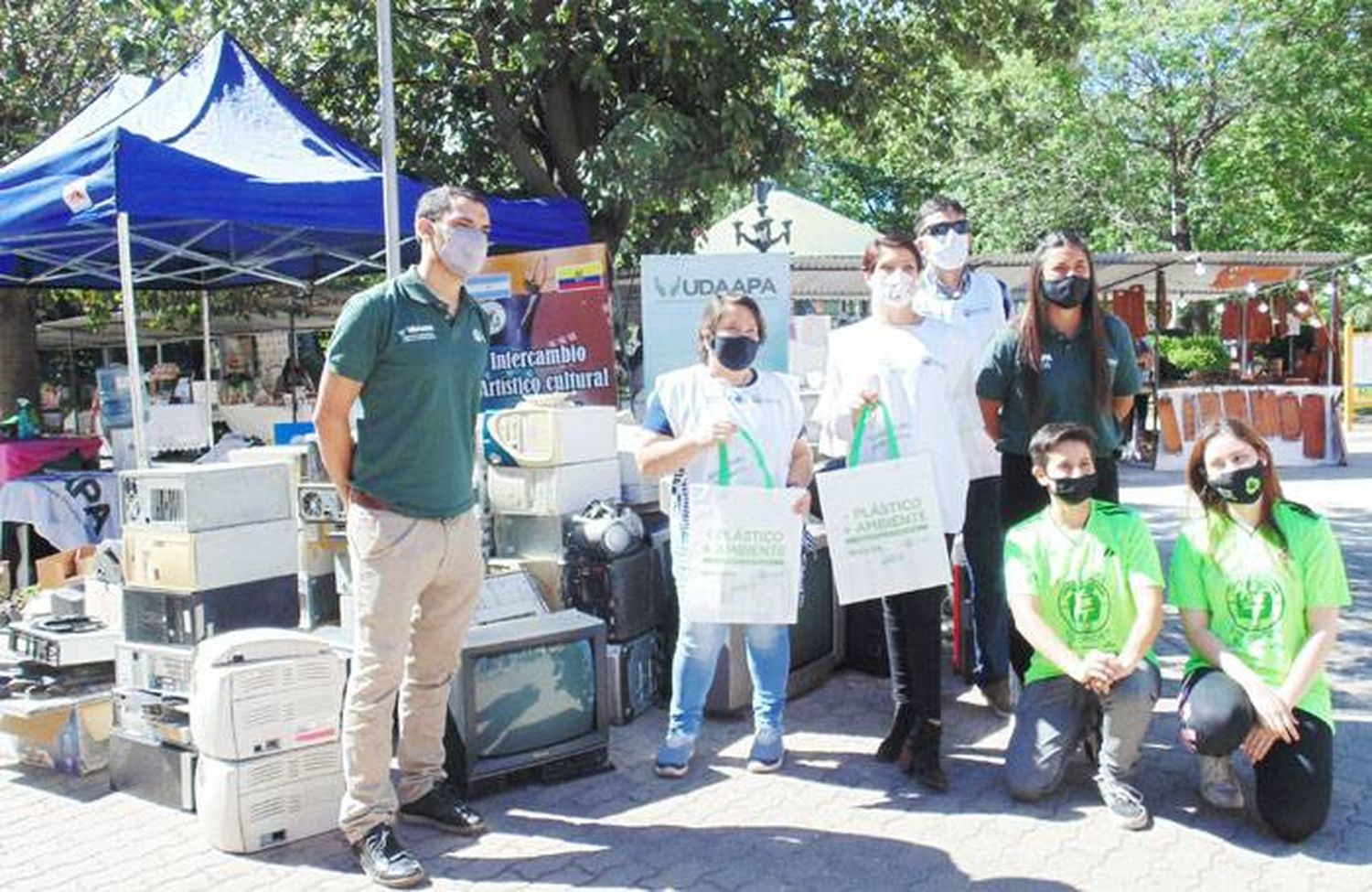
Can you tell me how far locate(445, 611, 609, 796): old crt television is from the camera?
385 centimetres

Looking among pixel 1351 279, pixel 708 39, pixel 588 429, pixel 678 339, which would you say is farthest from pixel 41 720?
pixel 1351 279

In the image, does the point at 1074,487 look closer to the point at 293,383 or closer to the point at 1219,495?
the point at 1219,495

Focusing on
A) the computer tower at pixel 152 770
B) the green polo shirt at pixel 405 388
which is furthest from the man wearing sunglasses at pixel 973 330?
the computer tower at pixel 152 770

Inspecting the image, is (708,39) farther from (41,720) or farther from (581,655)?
(41,720)

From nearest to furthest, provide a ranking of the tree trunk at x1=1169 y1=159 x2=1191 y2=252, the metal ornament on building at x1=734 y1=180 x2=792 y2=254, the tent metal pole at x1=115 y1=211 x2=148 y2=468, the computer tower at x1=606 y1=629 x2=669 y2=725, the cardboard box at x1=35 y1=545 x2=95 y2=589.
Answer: the computer tower at x1=606 y1=629 x2=669 y2=725 < the tent metal pole at x1=115 y1=211 x2=148 y2=468 < the cardboard box at x1=35 y1=545 x2=95 y2=589 < the metal ornament on building at x1=734 y1=180 x2=792 y2=254 < the tree trunk at x1=1169 y1=159 x2=1191 y2=252

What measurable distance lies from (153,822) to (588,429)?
2163 millimetres

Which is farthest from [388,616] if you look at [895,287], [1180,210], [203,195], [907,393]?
[1180,210]

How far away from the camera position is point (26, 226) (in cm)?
522

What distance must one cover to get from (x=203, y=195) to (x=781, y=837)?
3.70 m

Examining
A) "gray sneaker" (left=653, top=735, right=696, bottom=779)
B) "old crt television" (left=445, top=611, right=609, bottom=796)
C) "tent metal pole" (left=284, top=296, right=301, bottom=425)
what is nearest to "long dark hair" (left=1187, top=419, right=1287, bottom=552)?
"gray sneaker" (left=653, top=735, right=696, bottom=779)

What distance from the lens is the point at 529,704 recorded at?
3986 mm

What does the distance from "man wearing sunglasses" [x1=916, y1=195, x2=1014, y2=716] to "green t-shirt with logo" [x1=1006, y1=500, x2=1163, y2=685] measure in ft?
1.67

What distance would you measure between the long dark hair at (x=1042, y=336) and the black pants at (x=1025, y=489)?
21cm

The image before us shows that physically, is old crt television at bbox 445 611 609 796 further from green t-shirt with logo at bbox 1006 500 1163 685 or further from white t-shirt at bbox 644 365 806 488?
green t-shirt with logo at bbox 1006 500 1163 685
